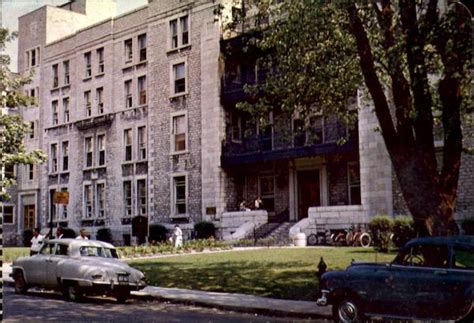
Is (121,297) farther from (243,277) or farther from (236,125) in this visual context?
(236,125)

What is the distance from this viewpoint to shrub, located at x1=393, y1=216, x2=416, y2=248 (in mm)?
10680

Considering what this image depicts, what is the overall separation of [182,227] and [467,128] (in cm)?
2383

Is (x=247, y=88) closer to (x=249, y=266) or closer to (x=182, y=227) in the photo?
(x=249, y=266)

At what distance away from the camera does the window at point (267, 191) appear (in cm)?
3081

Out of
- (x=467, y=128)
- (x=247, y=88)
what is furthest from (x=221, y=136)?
(x=467, y=128)

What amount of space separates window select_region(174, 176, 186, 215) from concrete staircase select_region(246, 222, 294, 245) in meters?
6.57

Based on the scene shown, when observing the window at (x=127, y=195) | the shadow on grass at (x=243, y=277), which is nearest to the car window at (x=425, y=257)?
the shadow on grass at (x=243, y=277)

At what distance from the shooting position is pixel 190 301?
13.3 metres

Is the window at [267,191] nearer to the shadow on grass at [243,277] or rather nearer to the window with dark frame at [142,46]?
the window with dark frame at [142,46]

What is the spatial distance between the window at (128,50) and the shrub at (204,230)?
12.1m

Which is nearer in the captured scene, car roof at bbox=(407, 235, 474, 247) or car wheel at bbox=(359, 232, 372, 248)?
car roof at bbox=(407, 235, 474, 247)

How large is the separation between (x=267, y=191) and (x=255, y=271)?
51.9ft

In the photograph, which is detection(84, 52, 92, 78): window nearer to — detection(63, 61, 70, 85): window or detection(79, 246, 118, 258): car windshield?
detection(63, 61, 70, 85): window

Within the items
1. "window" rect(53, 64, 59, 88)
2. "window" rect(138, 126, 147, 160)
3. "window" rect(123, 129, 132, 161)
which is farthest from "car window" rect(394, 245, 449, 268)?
"window" rect(123, 129, 132, 161)
